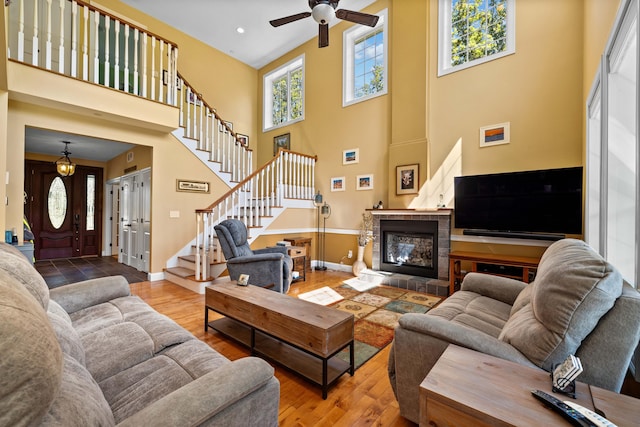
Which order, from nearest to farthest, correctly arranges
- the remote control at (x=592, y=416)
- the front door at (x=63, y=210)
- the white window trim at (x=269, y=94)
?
the remote control at (x=592, y=416)
the front door at (x=63, y=210)
the white window trim at (x=269, y=94)

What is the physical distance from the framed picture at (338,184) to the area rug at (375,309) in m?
2.02

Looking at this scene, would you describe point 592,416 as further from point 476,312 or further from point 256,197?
point 256,197

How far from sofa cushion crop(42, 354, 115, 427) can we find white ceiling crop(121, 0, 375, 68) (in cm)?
626

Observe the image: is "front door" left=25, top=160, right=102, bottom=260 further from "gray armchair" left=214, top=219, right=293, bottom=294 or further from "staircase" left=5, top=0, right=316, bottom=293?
"gray armchair" left=214, top=219, right=293, bottom=294

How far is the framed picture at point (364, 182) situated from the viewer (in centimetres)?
541

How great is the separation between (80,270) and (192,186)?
2825 millimetres

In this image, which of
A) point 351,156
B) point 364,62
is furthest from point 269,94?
point 351,156

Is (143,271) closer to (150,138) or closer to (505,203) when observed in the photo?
(150,138)

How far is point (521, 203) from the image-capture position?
12.4 ft

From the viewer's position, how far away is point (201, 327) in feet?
9.68

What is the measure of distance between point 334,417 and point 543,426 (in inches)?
45.7

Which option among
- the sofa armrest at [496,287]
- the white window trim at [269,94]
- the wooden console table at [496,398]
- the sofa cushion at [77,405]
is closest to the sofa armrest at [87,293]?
the sofa cushion at [77,405]

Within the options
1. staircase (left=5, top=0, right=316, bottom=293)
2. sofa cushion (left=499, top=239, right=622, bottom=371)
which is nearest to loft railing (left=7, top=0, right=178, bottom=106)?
staircase (left=5, top=0, right=316, bottom=293)

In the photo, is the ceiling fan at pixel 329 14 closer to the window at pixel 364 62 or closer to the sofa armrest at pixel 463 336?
the window at pixel 364 62
